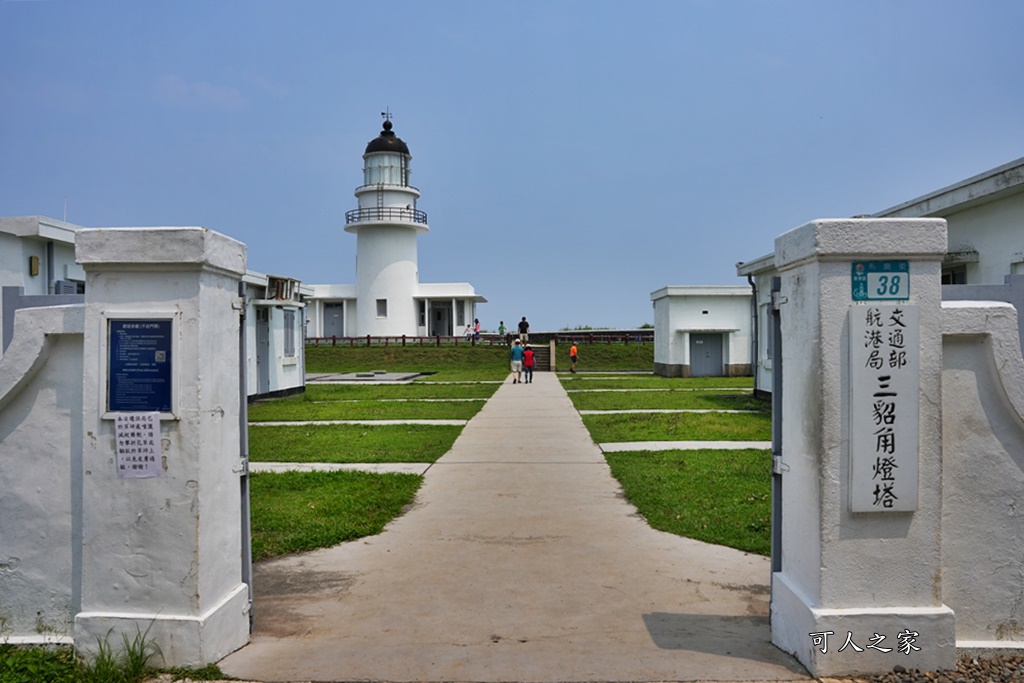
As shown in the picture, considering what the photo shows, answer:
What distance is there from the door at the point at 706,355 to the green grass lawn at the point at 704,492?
70.8 feet

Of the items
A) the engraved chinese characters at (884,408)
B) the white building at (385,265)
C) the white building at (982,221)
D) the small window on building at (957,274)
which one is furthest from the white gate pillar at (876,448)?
the white building at (385,265)

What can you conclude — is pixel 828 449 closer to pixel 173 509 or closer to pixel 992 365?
pixel 992 365

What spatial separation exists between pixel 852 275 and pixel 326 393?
21900mm

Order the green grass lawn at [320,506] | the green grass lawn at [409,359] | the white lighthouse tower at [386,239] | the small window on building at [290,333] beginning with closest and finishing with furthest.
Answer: the green grass lawn at [320,506], the small window on building at [290,333], the green grass lawn at [409,359], the white lighthouse tower at [386,239]

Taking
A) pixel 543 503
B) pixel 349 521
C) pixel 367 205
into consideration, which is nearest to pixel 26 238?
pixel 349 521

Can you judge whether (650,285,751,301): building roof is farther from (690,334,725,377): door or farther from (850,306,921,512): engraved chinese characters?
(850,306,921,512): engraved chinese characters

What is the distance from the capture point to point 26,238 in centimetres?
1426

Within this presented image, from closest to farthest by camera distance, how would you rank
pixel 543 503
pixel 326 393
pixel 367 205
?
pixel 543 503, pixel 326 393, pixel 367 205

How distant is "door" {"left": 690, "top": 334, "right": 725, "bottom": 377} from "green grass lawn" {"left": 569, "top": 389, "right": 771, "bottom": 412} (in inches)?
347

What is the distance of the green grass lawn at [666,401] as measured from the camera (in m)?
19.4

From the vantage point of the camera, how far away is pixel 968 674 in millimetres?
4297

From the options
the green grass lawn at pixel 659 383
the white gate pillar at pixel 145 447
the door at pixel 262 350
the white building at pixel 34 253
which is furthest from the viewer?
the green grass lawn at pixel 659 383

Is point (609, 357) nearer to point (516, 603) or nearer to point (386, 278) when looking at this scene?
A: point (386, 278)

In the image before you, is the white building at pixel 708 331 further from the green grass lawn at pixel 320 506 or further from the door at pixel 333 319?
the green grass lawn at pixel 320 506
